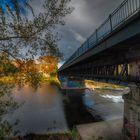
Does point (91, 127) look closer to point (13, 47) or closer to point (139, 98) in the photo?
point (139, 98)

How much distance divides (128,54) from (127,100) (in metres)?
3.33

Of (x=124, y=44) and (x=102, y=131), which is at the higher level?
(x=124, y=44)

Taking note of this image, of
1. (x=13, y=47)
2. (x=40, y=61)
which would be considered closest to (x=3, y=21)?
(x=13, y=47)

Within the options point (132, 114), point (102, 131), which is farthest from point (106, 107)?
point (132, 114)

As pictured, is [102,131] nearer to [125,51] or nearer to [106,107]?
[125,51]

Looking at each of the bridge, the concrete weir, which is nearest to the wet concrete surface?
the concrete weir

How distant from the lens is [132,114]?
10.3m

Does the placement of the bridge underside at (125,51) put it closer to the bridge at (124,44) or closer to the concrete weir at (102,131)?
the bridge at (124,44)

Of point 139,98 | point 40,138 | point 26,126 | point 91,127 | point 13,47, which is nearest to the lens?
point 13,47

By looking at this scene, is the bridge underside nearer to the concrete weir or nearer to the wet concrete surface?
the concrete weir

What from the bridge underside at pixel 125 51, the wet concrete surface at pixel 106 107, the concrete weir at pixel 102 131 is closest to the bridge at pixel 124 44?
the bridge underside at pixel 125 51

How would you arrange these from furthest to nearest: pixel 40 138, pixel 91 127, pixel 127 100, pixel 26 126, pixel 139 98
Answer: pixel 26 126, pixel 91 127, pixel 40 138, pixel 127 100, pixel 139 98

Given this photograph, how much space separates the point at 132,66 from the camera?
977 centimetres

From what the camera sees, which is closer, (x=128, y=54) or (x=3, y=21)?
(x=3, y=21)
